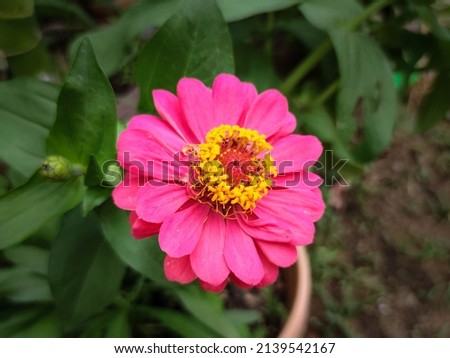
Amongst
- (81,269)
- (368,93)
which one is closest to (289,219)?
(81,269)

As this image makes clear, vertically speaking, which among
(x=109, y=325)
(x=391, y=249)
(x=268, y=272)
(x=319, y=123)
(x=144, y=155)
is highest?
(x=144, y=155)

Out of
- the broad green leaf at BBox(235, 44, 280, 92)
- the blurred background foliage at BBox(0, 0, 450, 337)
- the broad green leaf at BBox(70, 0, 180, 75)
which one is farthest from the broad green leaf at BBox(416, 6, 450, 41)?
the broad green leaf at BBox(70, 0, 180, 75)

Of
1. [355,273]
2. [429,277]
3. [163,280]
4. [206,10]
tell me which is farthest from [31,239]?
[429,277]

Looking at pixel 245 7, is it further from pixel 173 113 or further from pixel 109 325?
pixel 109 325

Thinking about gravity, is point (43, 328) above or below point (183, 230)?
below

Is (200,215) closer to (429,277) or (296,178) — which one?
(296,178)

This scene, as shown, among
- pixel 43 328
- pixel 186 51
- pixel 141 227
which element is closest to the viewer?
pixel 141 227

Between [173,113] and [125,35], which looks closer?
[173,113]

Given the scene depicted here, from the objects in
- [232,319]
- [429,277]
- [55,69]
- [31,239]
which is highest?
[55,69]
